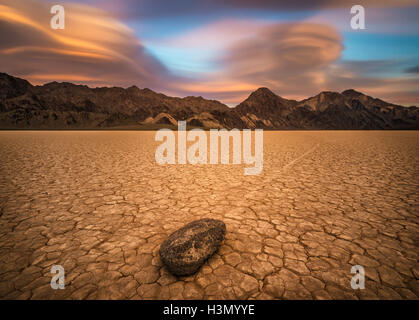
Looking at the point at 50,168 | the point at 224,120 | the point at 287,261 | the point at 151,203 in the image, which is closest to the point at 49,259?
the point at 151,203

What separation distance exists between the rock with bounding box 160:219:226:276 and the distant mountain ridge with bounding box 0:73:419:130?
3052 inches

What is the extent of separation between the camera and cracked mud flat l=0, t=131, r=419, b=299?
214cm

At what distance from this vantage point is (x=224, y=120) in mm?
100750

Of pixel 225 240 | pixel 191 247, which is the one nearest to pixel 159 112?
pixel 225 240

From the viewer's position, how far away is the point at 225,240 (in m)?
3.03

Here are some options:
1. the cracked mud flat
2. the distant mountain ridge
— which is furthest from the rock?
the distant mountain ridge

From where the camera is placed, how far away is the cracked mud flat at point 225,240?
7.04 feet

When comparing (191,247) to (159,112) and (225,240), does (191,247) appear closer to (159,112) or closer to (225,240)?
(225,240)

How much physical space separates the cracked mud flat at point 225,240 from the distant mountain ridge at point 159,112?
247 ft

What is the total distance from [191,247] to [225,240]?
780 mm

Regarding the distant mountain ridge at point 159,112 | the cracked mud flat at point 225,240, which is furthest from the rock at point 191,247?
the distant mountain ridge at point 159,112

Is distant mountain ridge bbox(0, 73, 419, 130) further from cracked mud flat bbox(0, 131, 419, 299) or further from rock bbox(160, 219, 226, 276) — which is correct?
rock bbox(160, 219, 226, 276)
